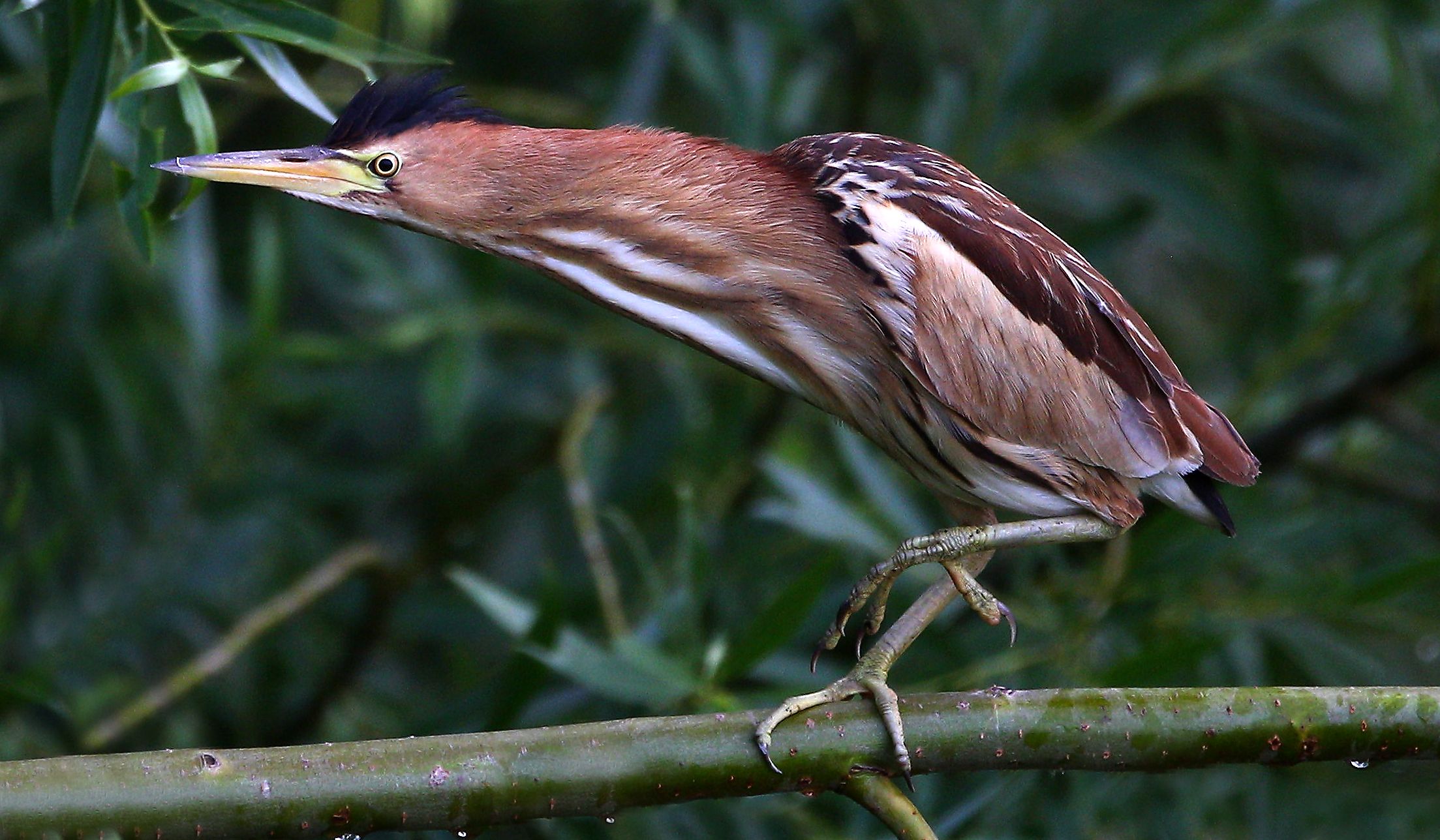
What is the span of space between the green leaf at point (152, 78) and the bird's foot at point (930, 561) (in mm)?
716

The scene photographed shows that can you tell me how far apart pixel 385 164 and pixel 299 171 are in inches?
2.8

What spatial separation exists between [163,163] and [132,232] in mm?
75

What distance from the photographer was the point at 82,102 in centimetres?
132

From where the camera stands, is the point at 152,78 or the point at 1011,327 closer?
the point at 152,78

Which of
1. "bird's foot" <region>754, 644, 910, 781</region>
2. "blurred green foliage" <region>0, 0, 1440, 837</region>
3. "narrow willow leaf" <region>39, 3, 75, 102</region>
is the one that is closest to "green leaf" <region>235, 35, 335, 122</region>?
"narrow willow leaf" <region>39, 3, 75, 102</region>

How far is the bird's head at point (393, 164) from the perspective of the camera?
1.41 m

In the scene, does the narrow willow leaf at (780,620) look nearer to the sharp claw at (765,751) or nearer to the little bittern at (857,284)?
the little bittern at (857,284)

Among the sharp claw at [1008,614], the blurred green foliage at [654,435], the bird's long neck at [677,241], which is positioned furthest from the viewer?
the blurred green foliage at [654,435]

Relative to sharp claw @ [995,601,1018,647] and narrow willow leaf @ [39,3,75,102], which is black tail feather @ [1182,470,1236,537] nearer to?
sharp claw @ [995,601,1018,647]

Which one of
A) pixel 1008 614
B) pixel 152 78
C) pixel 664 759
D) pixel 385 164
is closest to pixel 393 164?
pixel 385 164

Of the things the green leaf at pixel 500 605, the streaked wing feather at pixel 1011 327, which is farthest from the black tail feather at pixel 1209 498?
the green leaf at pixel 500 605

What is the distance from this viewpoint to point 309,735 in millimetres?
2545

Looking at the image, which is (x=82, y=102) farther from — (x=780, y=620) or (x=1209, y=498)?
(x=1209, y=498)

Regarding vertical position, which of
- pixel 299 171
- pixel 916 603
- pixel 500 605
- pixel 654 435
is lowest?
pixel 654 435
